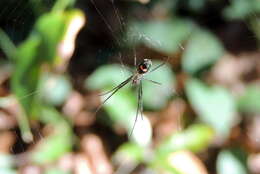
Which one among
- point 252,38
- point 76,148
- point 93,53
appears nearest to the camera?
point 76,148

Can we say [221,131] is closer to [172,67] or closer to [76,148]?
[172,67]

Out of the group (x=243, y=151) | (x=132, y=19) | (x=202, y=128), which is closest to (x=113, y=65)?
(x=132, y=19)

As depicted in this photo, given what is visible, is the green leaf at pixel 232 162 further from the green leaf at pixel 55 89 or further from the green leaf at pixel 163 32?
the green leaf at pixel 55 89

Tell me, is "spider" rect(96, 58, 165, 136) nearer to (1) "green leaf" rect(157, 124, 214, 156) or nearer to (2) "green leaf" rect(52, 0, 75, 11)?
(1) "green leaf" rect(157, 124, 214, 156)

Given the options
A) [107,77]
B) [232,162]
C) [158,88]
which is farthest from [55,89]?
[232,162]

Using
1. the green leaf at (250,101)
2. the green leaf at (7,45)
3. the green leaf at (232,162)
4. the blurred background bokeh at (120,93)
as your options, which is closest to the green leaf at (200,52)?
the blurred background bokeh at (120,93)

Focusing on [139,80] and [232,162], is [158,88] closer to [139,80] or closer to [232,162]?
[139,80]

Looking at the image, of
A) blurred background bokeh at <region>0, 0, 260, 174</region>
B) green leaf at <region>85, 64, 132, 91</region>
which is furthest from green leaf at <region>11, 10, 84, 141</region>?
green leaf at <region>85, 64, 132, 91</region>

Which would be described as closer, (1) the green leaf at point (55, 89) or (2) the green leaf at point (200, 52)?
(1) the green leaf at point (55, 89)
